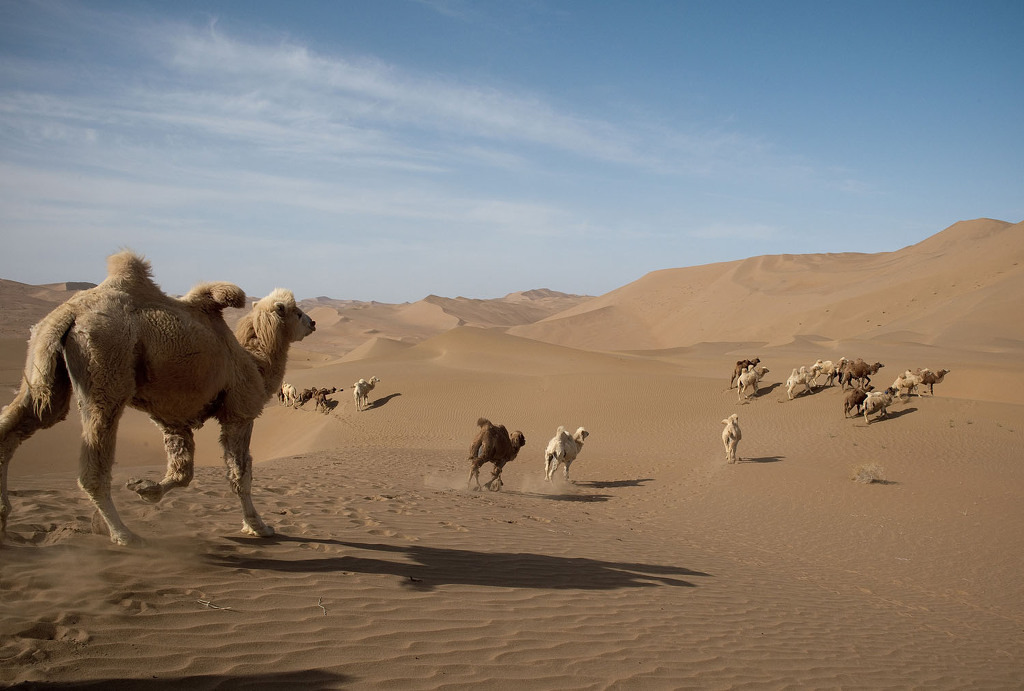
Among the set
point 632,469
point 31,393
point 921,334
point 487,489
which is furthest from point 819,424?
point 921,334

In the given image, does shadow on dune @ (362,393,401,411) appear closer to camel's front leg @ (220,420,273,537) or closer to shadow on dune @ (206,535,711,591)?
shadow on dune @ (206,535,711,591)

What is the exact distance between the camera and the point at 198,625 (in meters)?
4.08

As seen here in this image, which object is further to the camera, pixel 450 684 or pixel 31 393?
pixel 31 393

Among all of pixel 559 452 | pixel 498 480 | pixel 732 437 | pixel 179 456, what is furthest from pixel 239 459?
pixel 732 437

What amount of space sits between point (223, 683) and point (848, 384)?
75.1ft

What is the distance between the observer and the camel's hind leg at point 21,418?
189 inches

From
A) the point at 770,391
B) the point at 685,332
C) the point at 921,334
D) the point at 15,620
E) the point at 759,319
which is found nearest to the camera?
the point at 15,620

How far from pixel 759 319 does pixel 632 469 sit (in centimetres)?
5127

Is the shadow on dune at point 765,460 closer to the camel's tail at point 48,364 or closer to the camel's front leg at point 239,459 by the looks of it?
the camel's front leg at point 239,459

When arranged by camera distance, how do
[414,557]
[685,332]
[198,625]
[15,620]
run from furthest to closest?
[685,332]
[414,557]
[198,625]
[15,620]

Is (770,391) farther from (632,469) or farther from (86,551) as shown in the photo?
(86,551)

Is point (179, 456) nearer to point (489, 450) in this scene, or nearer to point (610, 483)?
point (489, 450)

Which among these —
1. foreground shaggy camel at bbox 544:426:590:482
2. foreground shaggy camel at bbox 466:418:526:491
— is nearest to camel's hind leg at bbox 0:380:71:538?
foreground shaggy camel at bbox 466:418:526:491

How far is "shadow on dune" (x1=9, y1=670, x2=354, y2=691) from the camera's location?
325cm
